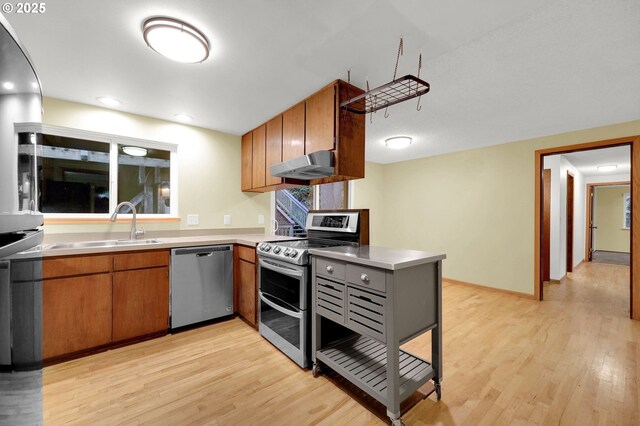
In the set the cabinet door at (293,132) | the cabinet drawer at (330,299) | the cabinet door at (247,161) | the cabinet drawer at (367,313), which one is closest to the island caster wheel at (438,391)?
the cabinet drawer at (367,313)

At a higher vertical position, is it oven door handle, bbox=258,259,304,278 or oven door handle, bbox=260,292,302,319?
oven door handle, bbox=258,259,304,278

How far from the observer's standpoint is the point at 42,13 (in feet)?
4.83

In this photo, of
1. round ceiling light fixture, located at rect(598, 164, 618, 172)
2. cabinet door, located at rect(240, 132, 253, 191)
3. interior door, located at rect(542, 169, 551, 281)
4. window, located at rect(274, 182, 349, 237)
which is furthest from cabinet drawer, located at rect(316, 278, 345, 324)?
round ceiling light fixture, located at rect(598, 164, 618, 172)

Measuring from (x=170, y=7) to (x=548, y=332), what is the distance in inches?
162

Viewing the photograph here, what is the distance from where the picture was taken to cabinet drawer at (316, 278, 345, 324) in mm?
1732

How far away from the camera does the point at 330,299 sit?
1.81 meters

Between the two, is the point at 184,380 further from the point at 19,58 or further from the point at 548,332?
the point at 548,332

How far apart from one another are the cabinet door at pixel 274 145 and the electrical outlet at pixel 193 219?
1.02 m

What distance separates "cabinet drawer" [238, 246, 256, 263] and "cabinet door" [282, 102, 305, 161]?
103cm

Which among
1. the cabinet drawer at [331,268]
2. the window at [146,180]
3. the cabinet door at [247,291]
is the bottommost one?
the cabinet door at [247,291]

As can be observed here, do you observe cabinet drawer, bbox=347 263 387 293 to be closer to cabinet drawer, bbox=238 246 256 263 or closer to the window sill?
cabinet drawer, bbox=238 246 256 263

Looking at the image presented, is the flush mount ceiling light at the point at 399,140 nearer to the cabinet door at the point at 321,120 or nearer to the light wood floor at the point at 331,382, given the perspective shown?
the cabinet door at the point at 321,120

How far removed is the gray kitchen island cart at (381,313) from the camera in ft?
4.73

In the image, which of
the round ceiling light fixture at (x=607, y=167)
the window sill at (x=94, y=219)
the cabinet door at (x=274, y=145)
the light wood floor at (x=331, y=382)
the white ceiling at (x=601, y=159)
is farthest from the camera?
the round ceiling light fixture at (x=607, y=167)
